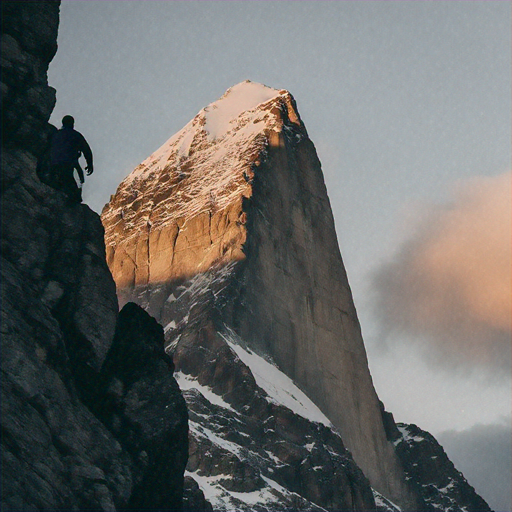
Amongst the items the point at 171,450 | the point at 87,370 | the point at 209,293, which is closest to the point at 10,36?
the point at 87,370

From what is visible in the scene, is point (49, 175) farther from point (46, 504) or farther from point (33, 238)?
point (46, 504)

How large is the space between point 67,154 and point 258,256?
93.4 m

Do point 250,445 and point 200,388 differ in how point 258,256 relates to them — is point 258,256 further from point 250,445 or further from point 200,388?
point 250,445


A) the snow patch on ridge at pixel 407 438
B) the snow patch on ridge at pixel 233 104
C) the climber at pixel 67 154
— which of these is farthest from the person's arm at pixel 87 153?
the snow patch on ridge at pixel 233 104

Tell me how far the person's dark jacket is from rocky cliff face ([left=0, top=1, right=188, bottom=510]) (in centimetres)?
89

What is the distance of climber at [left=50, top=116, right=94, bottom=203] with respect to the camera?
37.8 m

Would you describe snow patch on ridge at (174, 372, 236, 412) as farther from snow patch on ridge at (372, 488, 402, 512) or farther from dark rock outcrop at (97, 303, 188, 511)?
dark rock outcrop at (97, 303, 188, 511)

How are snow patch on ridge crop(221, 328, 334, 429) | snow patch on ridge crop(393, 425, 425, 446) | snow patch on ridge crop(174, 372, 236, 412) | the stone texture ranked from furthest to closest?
snow patch on ridge crop(393, 425, 425, 446)
snow patch on ridge crop(221, 328, 334, 429)
snow patch on ridge crop(174, 372, 236, 412)
the stone texture

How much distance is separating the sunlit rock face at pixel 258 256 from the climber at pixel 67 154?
7664cm

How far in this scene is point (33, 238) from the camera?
36.3m

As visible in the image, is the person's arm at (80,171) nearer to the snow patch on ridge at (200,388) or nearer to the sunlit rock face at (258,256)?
the snow patch on ridge at (200,388)

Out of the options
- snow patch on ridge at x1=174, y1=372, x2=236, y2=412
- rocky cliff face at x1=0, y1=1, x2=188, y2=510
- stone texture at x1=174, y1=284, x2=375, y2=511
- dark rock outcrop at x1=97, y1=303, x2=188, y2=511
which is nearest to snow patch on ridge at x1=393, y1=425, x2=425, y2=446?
stone texture at x1=174, y1=284, x2=375, y2=511

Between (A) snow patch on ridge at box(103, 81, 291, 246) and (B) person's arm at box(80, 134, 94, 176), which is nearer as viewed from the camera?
(B) person's arm at box(80, 134, 94, 176)

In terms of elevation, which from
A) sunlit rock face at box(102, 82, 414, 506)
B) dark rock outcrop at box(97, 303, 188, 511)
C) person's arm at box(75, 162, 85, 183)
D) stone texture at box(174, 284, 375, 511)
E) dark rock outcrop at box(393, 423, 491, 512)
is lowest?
dark rock outcrop at box(97, 303, 188, 511)
